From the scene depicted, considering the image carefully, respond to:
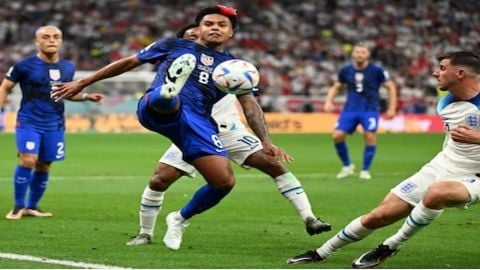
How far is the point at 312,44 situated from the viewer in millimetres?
46281

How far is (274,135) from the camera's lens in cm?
3566

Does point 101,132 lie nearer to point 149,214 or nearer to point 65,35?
point 65,35

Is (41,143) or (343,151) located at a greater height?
(41,143)

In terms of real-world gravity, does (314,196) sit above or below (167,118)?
below

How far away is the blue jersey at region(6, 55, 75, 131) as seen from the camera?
1350 cm

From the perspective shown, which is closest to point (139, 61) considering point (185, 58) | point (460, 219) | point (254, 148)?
point (185, 58)

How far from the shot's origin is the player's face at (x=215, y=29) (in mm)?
9953

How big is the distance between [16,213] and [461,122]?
648 cm

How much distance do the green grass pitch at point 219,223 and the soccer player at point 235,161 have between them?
31 centimetres

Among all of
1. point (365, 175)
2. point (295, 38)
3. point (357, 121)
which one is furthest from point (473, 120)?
point (295, 38)

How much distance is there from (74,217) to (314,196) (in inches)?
173

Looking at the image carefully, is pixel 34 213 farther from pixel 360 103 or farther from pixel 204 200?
pixel 360 103

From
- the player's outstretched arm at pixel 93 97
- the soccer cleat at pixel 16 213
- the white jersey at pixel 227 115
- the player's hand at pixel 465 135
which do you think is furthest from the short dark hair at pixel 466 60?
the soccer cleat at pixel 16 213

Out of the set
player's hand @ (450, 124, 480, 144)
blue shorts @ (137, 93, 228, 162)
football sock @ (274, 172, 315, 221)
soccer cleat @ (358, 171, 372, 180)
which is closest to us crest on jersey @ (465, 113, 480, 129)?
player's hand @ (450, 124, 480, 144)
